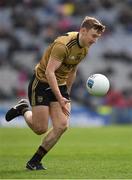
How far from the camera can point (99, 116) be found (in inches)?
1197

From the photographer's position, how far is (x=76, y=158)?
13219 millimetres

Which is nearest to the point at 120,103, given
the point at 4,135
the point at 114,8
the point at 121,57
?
the point at 121,57

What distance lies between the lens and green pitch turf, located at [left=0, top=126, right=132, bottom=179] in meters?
9.67

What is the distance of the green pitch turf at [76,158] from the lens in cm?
967

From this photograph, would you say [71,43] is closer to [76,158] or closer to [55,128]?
[55,128]

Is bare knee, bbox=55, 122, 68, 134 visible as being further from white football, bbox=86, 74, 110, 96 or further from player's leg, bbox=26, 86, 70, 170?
white football, bbox=86, 74, 110, 96

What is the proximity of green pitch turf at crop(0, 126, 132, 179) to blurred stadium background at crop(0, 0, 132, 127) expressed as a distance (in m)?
10.5

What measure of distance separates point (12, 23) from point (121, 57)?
20.6 feet

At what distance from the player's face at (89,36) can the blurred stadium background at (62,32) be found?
67.6 ft

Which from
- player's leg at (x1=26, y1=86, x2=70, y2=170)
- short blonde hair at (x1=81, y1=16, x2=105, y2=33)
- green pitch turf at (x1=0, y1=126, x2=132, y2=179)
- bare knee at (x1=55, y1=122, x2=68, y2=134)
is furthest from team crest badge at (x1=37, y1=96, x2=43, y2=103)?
short blonde hair at (x1=81, y1=16, x2=105, y2=33)

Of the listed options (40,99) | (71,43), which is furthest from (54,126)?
(71,43)

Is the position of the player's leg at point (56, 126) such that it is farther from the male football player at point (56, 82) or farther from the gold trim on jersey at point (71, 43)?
the gold trim on jersey at point (71, 43)

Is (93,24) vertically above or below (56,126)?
above

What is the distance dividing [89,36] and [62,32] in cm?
2529
